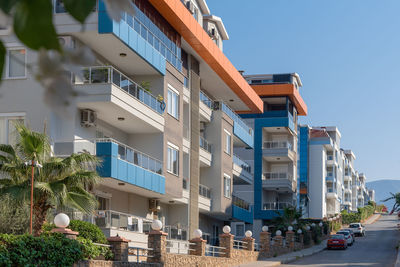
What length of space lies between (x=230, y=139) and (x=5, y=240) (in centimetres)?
2998

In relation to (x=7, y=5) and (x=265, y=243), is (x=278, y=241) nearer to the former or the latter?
(x=265, y=243)

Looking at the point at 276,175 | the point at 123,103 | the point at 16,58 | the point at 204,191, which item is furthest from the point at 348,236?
the point at 16,58

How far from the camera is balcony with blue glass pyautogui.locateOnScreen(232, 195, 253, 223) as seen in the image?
154 ft

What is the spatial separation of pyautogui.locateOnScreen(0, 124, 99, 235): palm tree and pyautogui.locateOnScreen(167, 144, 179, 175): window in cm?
1238

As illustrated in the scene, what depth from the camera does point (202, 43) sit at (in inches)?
1510

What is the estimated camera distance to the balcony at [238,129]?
45.0 m

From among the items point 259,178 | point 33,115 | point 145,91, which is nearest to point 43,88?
point 33,115

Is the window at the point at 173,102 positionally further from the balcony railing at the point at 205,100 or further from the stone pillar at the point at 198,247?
the stone pillar at the point at 198,247

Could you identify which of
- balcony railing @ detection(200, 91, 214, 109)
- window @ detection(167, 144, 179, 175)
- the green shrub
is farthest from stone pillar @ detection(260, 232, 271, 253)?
the green shrub

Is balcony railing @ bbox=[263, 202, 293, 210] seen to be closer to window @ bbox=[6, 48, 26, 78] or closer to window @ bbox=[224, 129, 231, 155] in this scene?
window @ bbox=[224, 129, 231, 155]

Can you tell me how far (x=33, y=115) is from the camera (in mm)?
26938

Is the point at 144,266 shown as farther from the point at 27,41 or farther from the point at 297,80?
the point at 297,80

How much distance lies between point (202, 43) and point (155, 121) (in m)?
7.79

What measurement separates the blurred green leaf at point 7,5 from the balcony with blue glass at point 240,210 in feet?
148
